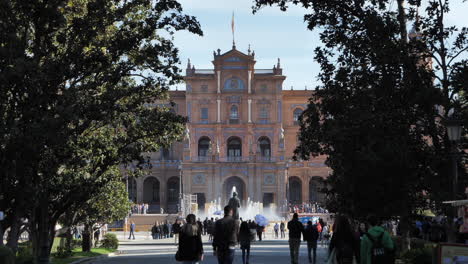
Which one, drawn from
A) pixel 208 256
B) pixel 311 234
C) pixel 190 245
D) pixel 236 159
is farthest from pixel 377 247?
pixel 236 159

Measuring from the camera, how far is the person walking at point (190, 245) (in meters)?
13.3

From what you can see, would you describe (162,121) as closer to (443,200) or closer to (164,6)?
(164,6)

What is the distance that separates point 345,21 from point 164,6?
4.49 meters

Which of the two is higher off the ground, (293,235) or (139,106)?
(139,106)

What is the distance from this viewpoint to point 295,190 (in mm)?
86500

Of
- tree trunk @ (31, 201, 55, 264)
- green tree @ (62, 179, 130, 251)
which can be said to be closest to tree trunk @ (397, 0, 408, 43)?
tree trunk @ (31, 201, 55, 264)

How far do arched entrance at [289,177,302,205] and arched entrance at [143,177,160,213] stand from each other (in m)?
14.2

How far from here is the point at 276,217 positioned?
7544 centimetres

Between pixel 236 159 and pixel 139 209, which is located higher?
pixel 236 159

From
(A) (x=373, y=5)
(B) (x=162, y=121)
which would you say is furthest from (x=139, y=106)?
(A) (x=373, y=5)

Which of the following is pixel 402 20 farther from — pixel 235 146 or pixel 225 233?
pixel 235 146

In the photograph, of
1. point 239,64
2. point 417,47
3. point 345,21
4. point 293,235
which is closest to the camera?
point 417,47

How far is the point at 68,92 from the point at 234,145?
6544cm

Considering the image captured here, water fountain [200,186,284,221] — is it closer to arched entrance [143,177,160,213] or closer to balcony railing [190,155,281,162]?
balcony railing [190,155,281,162]
